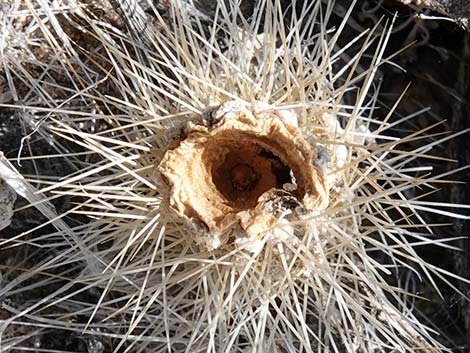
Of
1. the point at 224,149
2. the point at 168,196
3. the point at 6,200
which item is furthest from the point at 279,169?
the point at 6,200

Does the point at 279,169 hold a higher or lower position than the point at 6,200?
higher

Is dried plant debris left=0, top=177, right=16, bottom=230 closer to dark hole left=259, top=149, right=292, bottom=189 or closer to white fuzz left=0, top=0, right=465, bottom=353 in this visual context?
white fuzz left=0, top=0, right=465, bottom=353

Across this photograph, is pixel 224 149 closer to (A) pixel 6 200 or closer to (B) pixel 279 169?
(B) pixel 279 169

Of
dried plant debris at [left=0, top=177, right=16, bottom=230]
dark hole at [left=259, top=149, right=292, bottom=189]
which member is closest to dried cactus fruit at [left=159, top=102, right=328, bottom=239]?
dark hole at [left=259, top=149, right=292, bottom=189]

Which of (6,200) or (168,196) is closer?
(168,196)

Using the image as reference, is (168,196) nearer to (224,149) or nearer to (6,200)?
(224,149)

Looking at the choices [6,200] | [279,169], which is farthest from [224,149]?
[6,200]

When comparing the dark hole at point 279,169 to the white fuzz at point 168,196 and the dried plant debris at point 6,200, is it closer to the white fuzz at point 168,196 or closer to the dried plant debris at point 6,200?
the white fuzz at point 168,196

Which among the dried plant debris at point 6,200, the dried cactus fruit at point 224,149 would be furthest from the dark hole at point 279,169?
the dried plant debris at point 6,200

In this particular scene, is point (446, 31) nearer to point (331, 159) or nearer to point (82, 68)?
Result: point (331, 159)
